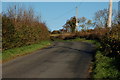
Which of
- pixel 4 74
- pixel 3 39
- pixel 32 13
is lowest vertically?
pixel 4 74

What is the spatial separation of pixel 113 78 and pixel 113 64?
2.84 meters

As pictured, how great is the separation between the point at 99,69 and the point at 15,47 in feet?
35.2

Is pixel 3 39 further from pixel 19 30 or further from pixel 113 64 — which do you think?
pixel 113 64

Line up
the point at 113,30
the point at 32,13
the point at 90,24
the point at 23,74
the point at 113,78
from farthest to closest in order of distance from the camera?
the point at 90,24 < the point at 32,13 < the point at 113,30 < the point at 23,74 < the point at 113,78

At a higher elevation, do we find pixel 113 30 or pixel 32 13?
pixel 32 13

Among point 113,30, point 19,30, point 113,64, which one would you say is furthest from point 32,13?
point 113,64

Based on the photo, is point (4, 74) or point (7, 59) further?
point (7, 59)

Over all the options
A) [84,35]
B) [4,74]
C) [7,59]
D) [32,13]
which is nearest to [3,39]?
[7,59]

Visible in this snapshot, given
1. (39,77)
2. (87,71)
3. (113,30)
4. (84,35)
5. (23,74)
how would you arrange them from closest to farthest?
1. (39,77)
2. (23,74)
3. (87,71)
4. (113,30)
5. (84,35)

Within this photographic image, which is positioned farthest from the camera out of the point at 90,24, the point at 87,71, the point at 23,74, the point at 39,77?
the point at 90,24

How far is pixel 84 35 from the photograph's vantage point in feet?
172

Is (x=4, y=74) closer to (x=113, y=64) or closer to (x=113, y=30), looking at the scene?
(x=113, y=64)

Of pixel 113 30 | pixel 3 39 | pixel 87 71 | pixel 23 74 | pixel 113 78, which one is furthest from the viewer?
pixel 113 30

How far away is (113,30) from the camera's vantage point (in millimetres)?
18344
